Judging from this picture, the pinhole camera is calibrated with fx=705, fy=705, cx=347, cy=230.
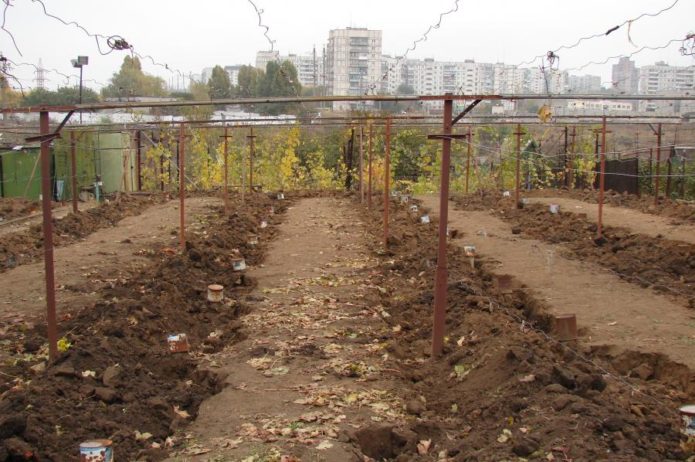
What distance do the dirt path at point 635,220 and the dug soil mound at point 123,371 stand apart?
894cm

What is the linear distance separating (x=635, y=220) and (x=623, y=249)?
392 cm

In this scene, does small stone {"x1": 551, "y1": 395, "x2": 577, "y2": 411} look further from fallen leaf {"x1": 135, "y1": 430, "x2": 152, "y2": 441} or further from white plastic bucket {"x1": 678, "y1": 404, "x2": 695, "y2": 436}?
fallen leaf {"x1": 135, "y1": 430, "x2": 152, "y2": 441}

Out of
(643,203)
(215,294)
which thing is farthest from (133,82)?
(643,203)

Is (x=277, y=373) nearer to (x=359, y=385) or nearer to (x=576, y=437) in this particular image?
(x=359, y=385)

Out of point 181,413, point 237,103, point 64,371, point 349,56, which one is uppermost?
point 349,56

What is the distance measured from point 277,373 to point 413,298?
315cm

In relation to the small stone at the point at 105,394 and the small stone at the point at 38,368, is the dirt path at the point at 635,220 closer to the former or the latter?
the small stone at the point at 105,394

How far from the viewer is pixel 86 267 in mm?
11852

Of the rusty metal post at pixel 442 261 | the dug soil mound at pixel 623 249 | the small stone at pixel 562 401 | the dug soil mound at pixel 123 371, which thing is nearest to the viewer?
the small stone at pixel 562 401

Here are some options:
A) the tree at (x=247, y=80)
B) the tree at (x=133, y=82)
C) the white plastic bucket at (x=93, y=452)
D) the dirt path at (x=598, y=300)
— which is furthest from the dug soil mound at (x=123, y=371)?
the tree at (x=133, y=82)

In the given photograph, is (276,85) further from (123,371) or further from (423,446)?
(423,446)

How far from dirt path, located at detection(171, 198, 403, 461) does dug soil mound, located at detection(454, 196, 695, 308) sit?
4189 millimetres

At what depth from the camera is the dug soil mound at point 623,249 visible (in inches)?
419

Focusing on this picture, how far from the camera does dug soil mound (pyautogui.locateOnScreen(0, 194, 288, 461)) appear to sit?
205 inches
